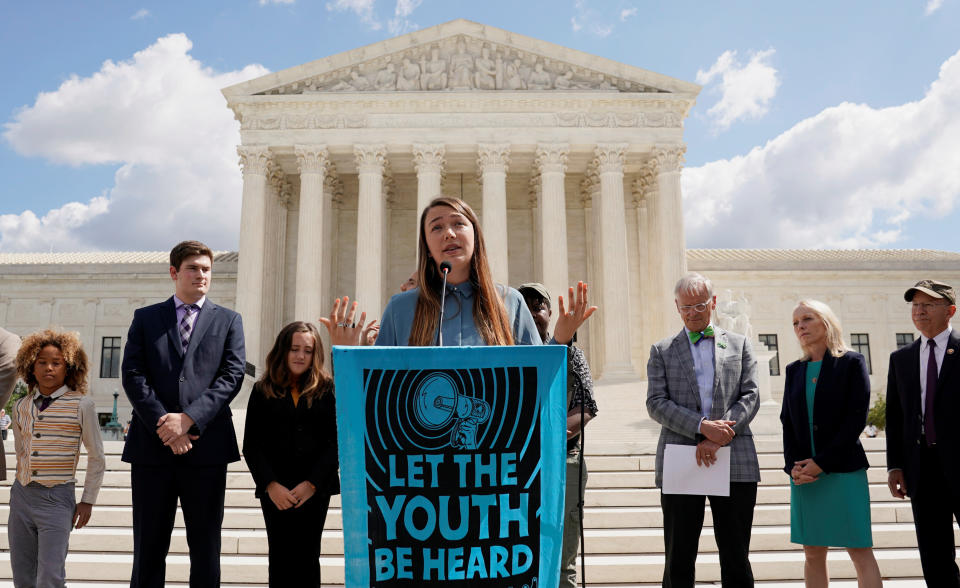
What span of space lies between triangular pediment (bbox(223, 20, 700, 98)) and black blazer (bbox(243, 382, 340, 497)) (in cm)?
2635

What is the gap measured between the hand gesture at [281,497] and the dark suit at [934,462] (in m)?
5.06

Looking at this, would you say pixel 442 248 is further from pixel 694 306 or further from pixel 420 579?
pixel 694 306

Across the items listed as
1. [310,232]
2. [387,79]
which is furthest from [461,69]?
[310,232]

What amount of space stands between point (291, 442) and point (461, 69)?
27.4m

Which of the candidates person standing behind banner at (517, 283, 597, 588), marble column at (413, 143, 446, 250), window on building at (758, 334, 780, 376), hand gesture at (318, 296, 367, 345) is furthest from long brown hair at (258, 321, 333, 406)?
window on building at (758, 334, 780, 376)

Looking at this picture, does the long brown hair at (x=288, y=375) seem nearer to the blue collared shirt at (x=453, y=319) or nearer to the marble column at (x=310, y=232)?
the blue collared shirt at (x=453, y=319)

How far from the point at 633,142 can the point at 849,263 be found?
17.0 metres

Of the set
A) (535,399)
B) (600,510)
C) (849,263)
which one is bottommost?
(600,510)

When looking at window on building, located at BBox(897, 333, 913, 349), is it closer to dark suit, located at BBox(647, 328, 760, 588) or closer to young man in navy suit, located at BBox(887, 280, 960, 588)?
young man in navy suit, located at BBox(887, 280, 960, 588)

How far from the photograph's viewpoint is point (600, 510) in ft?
28.4

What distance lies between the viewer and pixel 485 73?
100ft

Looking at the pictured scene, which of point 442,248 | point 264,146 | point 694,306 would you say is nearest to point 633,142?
point 264,146

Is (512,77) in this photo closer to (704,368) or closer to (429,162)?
(429,162)

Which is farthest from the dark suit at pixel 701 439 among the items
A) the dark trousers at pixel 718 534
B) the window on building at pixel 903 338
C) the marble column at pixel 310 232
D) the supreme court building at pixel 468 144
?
the window on building at pixel 903 338
